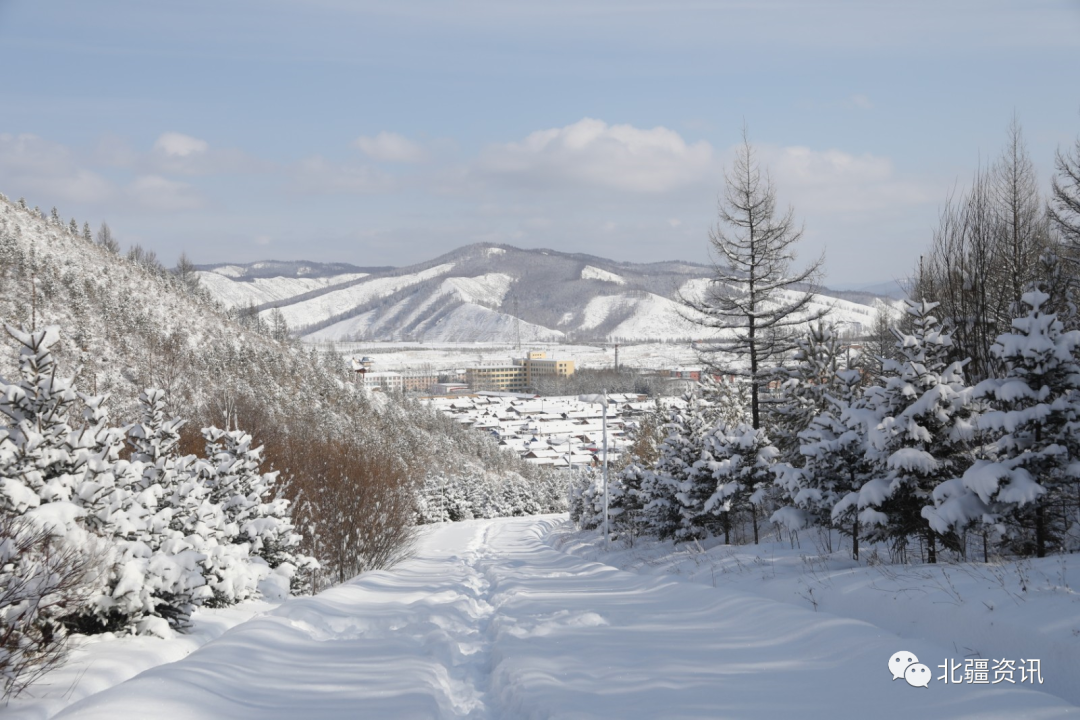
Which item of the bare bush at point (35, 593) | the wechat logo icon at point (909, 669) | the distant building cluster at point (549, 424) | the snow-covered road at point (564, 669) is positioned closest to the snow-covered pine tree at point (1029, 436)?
the snow-covered road at point (564, 669)

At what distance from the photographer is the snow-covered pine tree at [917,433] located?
38.9 feet

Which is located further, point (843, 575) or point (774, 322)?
point (774, 322)

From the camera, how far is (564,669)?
8352 mm

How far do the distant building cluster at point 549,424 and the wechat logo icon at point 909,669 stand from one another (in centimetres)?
10429

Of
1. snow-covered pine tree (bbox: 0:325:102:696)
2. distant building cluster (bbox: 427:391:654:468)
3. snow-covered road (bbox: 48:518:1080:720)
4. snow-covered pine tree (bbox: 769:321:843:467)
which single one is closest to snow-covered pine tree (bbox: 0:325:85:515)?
snow-covered pine tree (bbox: 0:325:102:696)

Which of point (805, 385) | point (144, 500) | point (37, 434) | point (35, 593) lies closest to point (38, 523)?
point (35, 593)

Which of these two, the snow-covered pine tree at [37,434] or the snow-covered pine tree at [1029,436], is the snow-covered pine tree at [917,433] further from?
the snow-covered pine tree at [37,434]

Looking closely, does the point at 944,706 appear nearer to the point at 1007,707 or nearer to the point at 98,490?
the point at 1007,707

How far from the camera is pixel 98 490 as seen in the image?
9.59 metres

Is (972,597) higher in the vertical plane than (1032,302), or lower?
lower

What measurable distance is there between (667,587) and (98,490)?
9.54 metres

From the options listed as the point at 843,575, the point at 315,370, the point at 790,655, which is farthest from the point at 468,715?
the point at 315,370

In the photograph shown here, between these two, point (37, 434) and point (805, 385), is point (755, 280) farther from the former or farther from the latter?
point (37, 434)

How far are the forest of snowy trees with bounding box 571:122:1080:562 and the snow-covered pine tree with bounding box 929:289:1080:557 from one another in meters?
0.03
